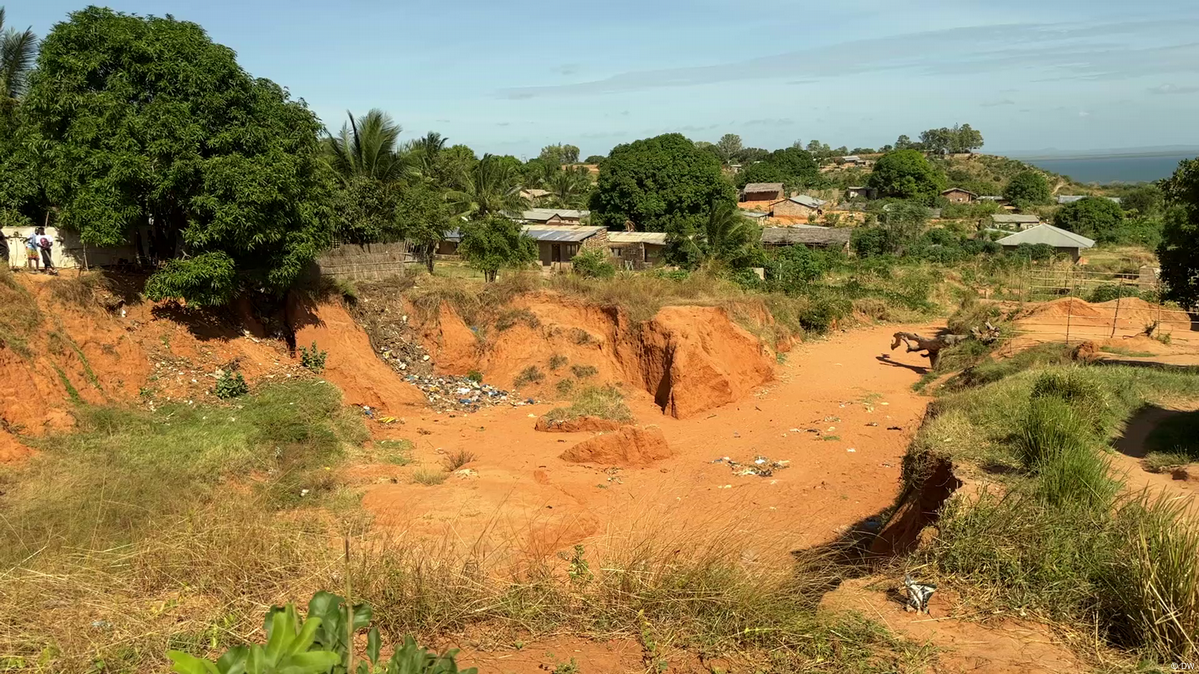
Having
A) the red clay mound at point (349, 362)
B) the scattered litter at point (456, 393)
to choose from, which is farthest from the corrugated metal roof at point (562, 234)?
the red clay mound at point (349, 362)

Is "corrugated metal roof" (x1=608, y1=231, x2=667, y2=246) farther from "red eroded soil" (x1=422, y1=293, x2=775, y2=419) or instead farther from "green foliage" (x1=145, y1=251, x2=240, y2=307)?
"green foliage" (x1=145, y1=251, x2=240, y2=307)

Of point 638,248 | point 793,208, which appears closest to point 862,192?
point 793,208

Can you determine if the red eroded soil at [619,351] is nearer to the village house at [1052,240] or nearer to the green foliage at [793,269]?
the green foliage at [793,269]

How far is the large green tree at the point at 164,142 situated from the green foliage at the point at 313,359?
2.26 m

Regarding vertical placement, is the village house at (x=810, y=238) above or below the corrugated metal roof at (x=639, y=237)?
below

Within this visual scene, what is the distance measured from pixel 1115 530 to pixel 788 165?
68.1m

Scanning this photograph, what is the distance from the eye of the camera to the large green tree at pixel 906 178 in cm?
5891

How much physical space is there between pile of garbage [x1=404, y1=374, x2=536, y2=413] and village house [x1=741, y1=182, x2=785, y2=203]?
43.4m

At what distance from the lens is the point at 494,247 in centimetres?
2375

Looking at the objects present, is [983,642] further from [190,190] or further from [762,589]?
[190,190]

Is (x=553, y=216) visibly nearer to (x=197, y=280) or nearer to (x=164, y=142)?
(x=197, y=280)

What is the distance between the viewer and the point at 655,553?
524 cm

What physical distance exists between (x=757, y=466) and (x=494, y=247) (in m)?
12.8

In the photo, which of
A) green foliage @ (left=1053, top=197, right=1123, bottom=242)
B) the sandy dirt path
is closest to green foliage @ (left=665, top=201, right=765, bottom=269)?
the sandy dirt path
